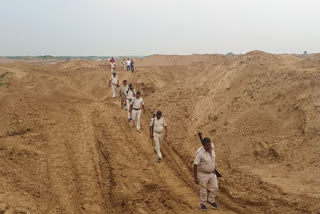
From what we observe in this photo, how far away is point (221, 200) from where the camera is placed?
700cm

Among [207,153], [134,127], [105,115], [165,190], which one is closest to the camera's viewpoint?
[207,153]

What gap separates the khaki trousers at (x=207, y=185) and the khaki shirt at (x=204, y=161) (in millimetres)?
130

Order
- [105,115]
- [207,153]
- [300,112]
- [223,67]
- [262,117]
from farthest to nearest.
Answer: [223,67] → [105,115] → [262,117] → [300,112] → [207,153]

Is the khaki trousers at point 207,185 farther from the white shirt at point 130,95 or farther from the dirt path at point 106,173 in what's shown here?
the white shirt at point 130,95

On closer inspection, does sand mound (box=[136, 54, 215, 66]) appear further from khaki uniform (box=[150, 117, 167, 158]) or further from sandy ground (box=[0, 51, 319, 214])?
khaki uniform (box=[150, 117, 167, 158])

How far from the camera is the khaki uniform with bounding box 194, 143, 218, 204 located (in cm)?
616

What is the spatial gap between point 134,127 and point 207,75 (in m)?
5.18

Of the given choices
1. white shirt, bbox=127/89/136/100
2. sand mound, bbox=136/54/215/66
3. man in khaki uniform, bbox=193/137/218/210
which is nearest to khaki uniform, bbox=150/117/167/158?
man in khaki uniform, bbox=193/137/218/210

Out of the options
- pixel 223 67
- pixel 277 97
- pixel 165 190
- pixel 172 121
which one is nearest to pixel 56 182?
pixel 165 190

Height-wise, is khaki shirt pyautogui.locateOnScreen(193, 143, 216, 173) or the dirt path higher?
khaki shirt pyautogui.locateOnScreen(193, 143, 216, 173)

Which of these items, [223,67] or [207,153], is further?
[223,67]

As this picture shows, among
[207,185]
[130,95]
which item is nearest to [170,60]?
[130,95]

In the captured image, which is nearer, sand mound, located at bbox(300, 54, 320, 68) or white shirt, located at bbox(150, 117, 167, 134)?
white shirt, located at bbox(150, 117, 167, 134)

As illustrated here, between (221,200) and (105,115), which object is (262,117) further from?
(105,115)
